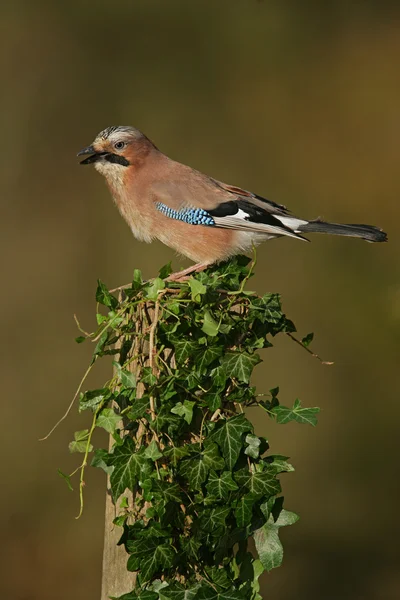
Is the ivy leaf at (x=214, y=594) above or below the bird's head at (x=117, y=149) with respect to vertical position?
below

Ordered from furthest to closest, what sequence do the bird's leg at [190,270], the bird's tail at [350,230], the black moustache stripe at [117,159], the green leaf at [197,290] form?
the black moustache stripe at [117,159]
the bird's tail at [350,230]
the bird's leg at [190,270]
the green leaf at [197,290]

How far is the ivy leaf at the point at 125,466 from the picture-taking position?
193cm

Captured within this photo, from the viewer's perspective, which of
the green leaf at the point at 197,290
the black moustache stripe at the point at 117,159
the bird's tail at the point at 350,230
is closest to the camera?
the green leaf at the point at 197,290

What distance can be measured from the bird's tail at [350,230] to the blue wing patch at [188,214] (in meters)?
0.30

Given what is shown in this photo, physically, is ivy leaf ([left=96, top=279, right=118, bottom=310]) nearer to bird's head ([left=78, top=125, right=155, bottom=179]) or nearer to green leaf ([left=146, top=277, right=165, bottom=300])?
green leaf ([left=146, top=277, right=165, bottom=300])

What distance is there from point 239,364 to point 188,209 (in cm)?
91

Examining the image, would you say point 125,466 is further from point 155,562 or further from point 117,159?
point 117,159

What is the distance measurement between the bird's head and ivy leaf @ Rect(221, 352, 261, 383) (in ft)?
3.40

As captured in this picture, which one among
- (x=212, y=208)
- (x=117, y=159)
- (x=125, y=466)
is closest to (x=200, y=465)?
(x=125, y=466)

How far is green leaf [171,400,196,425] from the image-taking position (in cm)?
194

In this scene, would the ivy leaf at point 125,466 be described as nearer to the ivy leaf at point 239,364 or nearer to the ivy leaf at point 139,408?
the ivy leaf at point 139,408

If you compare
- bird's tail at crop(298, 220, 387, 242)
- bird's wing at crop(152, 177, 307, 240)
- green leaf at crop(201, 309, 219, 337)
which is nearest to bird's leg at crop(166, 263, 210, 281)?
bird's wing at crop(152, 177, 307, 240)

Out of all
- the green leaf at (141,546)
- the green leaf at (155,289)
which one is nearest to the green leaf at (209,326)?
the green leaf at (155,289)

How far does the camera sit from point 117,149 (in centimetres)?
283
